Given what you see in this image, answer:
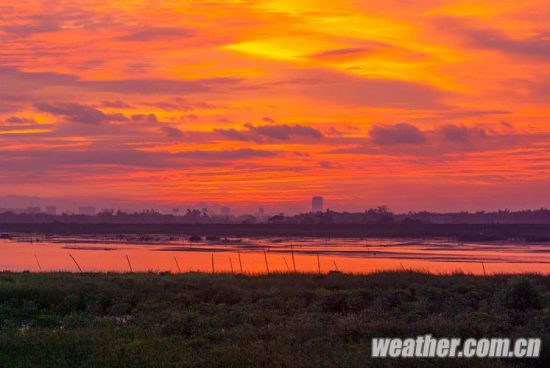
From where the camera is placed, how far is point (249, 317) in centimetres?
2473

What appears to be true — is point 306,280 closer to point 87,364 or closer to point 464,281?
point 464,281

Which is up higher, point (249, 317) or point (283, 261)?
point (249, 317)

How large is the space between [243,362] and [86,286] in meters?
17.5

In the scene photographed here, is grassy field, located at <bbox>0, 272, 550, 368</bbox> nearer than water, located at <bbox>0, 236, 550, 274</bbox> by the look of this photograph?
Yes

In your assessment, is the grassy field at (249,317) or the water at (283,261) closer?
the grassy field at (249,317)

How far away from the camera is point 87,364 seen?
17250 mm

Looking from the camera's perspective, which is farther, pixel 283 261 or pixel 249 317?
pixel 283 261

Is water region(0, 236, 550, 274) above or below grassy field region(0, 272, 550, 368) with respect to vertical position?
below

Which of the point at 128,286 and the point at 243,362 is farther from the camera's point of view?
the point at 128,286

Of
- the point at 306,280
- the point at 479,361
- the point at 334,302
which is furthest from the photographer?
the point at 306,280

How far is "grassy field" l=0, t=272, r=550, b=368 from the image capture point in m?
17.8

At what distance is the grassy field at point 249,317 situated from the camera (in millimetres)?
17812

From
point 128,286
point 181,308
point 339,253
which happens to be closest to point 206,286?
point 128,286

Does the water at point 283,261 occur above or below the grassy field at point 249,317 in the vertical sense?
below
